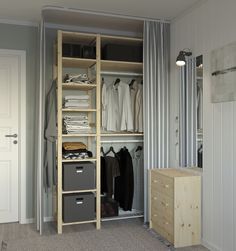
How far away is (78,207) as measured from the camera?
12.5 ft

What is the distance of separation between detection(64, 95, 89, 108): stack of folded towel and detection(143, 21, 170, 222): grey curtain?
743 millimetres

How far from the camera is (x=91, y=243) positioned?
11.4ft

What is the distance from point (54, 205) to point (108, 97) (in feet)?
5.21

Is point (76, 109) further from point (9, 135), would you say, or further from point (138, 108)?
point (9, 135)

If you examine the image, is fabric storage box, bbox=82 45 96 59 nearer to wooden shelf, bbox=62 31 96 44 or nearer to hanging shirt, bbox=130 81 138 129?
wooden shelf, bbox=62 31 96 44

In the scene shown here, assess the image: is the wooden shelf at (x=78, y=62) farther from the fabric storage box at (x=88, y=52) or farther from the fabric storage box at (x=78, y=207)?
the fabric storage box at (x=78, y=207)

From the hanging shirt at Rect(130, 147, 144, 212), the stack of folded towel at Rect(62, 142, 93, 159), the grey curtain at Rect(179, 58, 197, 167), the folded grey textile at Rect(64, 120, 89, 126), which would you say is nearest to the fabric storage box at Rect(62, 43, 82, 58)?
the folded grey textile at Rect(64, 120, 89, 126)

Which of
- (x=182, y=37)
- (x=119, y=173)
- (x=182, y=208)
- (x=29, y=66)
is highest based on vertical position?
(x=182, y=37)

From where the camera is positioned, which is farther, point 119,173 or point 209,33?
point 119,173

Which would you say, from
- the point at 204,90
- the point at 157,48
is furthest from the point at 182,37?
the point at 204,90

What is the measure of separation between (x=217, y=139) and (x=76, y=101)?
1.75 m

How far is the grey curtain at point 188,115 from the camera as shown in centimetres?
364

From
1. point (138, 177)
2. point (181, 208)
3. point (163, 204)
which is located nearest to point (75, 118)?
point (138, 177)

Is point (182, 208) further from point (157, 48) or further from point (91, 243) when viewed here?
point (157, 48)
